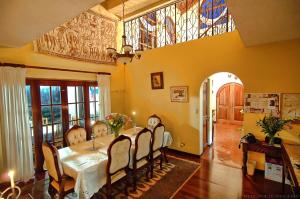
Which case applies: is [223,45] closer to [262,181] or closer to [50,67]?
[262,181]

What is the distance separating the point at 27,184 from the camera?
305cm

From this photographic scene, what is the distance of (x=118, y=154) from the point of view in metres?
2.38

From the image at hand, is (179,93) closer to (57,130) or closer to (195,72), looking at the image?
(195,72)

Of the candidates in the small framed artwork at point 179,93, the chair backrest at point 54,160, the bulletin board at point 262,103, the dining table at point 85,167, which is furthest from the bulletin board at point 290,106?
the chair backrest at point 54,160

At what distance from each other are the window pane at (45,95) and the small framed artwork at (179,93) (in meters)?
2.92

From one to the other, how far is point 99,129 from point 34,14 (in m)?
2.45

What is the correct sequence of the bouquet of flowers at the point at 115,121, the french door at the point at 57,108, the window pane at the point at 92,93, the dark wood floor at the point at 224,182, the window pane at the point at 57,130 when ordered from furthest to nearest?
1. the window pane at the point at 92,93
2. the window pane at the point at 57,130
3. the french door at the point at 57,108
4. the bouquet of flowers at the point at 115,121
5. the dark wood floor at the point at 224,182

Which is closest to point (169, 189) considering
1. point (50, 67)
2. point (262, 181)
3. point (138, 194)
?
point (138, 194)

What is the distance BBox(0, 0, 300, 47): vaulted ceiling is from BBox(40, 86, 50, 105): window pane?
1004 mm

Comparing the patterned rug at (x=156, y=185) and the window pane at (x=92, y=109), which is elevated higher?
the window pane at (x=92, y=109)

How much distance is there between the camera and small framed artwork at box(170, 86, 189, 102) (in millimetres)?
4098

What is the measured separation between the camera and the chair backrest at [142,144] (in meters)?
2.71

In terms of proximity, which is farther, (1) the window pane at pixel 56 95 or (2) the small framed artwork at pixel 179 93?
(2) the small framed artwork at pixel 179 93

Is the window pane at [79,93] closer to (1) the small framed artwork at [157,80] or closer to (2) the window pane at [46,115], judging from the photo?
(2) the window pane at [46,115]
